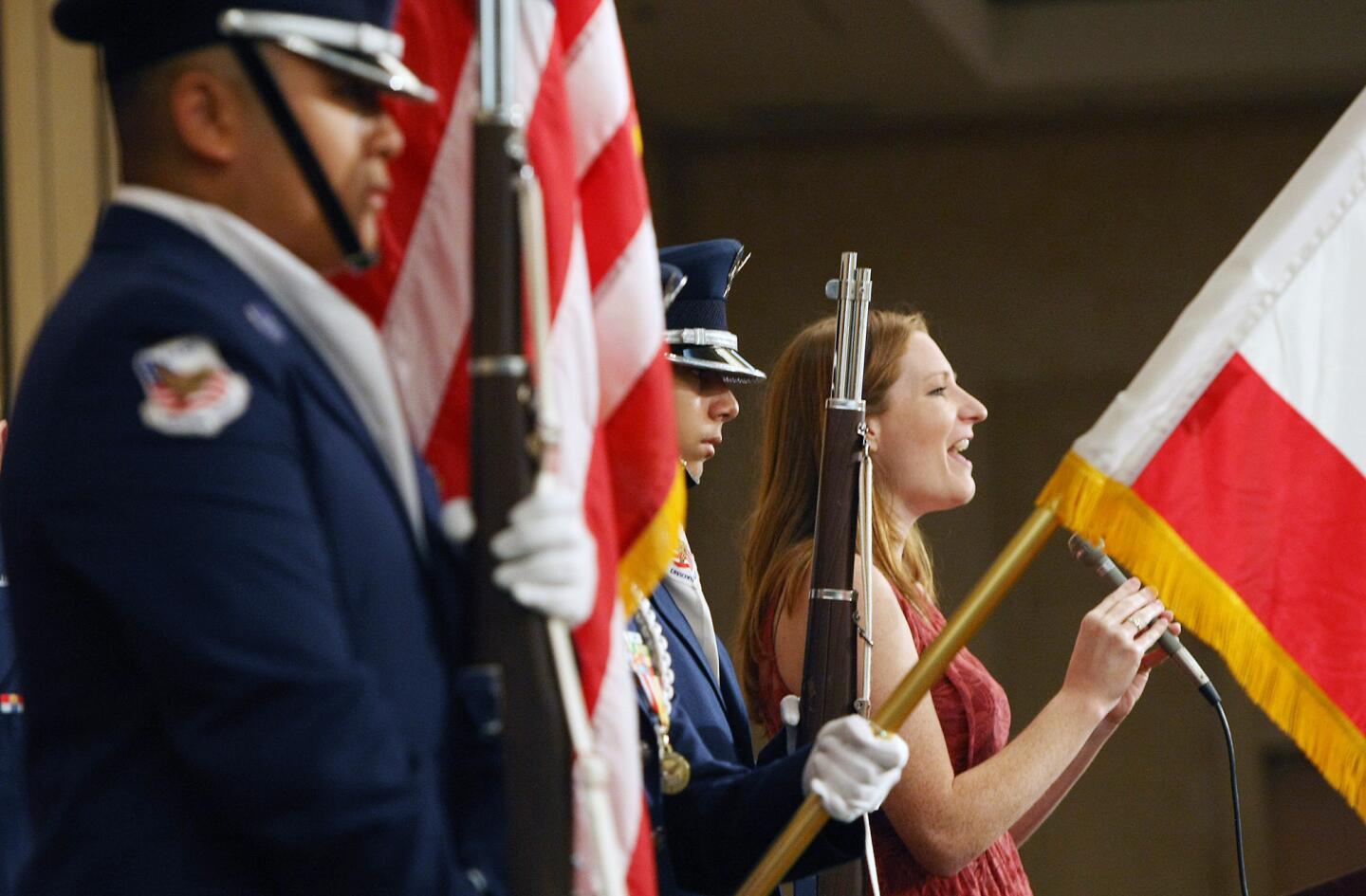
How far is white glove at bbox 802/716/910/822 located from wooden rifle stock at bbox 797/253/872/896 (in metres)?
0.49

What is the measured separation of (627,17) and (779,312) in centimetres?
170

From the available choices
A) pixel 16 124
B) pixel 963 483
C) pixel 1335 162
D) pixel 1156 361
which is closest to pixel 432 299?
pixel 1156 361

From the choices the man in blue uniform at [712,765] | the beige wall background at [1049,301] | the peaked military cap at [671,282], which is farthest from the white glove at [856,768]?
the beige wall background at [1049,301]

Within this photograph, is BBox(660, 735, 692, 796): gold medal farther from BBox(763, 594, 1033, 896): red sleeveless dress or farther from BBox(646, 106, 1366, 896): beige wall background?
BBox(646, 106, 1366, 896): beige wall background

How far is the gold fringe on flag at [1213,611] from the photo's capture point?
1706mm

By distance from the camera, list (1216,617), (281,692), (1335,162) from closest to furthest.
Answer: (281,692)
(1216,617)
(1335,162)

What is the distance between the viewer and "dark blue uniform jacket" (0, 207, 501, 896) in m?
1.08

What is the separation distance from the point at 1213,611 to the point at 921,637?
29.3 inches

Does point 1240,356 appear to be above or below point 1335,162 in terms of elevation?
below

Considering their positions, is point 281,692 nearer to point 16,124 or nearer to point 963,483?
point 963,483

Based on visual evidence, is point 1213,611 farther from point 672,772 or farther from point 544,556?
point 544,556

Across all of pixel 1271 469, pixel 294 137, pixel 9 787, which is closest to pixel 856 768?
pixel 1271 469

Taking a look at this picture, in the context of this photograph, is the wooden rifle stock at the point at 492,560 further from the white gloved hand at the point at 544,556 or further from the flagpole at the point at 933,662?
the flagpole at the point at 933,662

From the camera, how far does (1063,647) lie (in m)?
7.09
